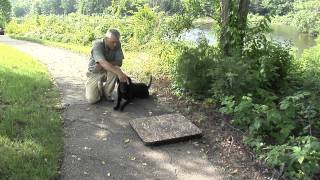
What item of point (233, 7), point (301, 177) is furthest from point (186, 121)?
point (233, 7)

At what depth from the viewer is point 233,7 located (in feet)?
26.1

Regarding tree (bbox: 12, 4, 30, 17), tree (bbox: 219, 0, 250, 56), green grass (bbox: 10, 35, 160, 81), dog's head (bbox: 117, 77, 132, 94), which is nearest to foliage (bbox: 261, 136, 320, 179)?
dog's head (bbox: 117, 77, 132, 94)

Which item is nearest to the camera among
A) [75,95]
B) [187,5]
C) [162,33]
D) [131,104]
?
[131,104]

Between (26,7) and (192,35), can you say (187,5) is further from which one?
(26,7)

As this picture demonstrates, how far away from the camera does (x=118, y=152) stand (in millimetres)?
5414

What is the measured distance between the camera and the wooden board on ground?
5738 millimetres

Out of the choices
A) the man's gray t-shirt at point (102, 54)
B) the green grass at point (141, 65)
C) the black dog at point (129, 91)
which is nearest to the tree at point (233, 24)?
the black dog at point (129, 91)

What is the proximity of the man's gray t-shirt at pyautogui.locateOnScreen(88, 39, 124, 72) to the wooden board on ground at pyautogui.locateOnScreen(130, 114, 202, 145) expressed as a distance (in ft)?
5.50

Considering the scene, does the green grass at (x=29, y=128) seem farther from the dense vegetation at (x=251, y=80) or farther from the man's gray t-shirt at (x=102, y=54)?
the dense vegetation at (x=251, y=80)

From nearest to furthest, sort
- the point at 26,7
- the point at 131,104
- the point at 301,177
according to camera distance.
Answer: the point at 301,177, the point at 131,104, the point at 26,7

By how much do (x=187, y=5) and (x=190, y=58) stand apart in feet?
7.17

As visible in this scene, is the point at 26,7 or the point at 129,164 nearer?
the point at 129,164

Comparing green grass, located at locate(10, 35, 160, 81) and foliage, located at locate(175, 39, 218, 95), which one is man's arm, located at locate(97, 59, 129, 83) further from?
green grass, located at locate(10, 35, 160, 81)

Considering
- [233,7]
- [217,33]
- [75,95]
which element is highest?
[233,7]
